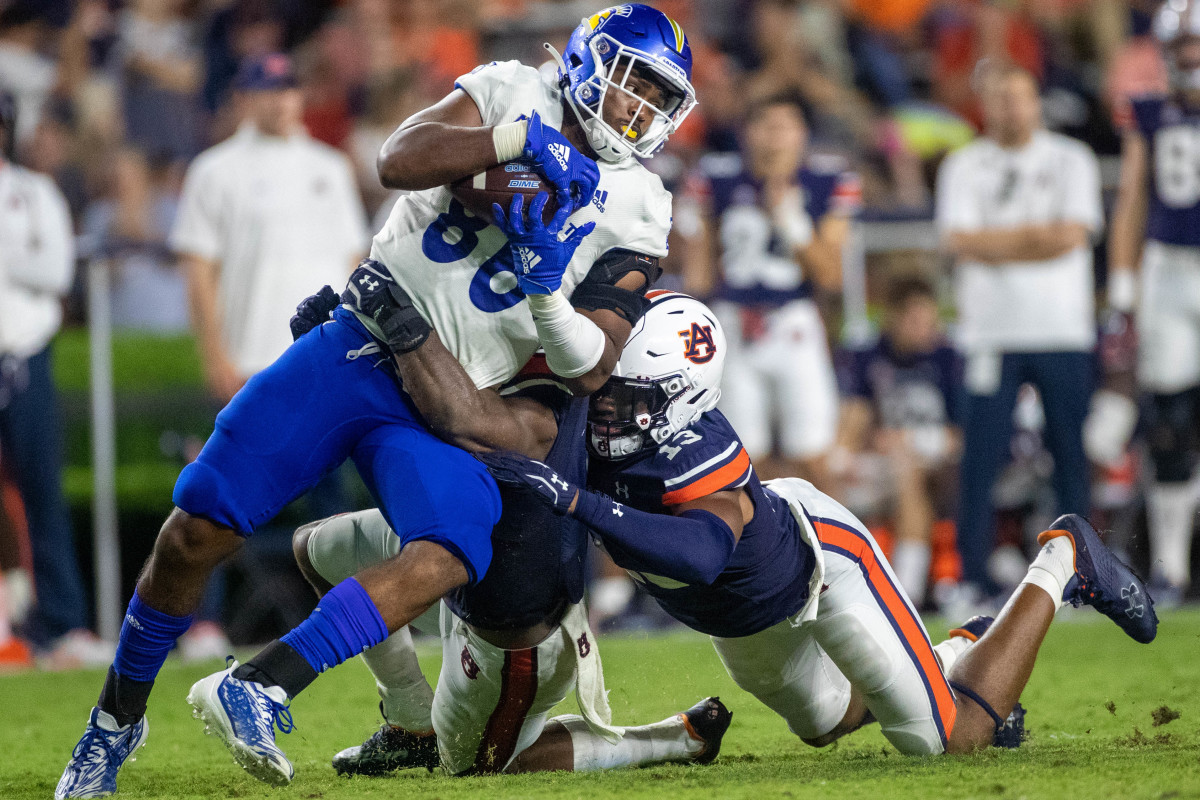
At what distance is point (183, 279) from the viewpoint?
7684 mm

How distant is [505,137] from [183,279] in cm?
498

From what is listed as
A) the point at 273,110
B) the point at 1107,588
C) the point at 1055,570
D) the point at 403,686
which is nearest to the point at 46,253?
the point at 273,110

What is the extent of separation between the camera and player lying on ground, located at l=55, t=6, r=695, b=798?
305 centimetres

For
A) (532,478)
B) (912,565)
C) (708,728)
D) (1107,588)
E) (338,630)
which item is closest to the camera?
(338,630)

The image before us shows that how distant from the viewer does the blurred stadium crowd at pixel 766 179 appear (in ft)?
21.6

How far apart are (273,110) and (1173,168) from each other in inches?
163

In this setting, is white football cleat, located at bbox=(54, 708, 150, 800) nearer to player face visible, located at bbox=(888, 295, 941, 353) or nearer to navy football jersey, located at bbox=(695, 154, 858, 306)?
navy football jersey, located at bbox=(695, 154, 858, 306)

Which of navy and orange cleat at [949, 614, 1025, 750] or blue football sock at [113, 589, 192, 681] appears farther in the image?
navy and orange cleat at [949, 614, 1025, 750]

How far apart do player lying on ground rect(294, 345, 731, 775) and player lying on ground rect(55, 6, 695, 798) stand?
0.52ft

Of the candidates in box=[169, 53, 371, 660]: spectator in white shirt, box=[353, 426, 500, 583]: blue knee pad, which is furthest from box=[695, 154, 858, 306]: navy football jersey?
box=[353, 426, 500, 583]: blue knee pad

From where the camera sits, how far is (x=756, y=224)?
22.5ft

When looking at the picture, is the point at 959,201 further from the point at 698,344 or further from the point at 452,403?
the point at 452,403

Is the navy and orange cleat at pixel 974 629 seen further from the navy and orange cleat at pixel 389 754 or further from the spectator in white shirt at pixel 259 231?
the spectator in white shirt at pixel 259 231

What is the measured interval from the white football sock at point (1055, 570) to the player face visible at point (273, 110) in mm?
4145
